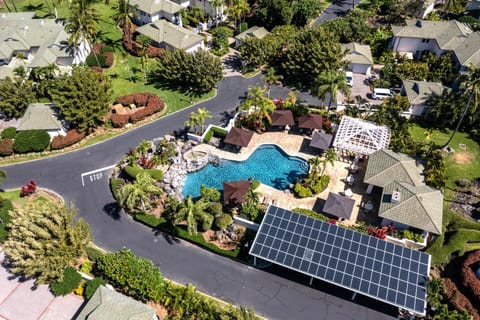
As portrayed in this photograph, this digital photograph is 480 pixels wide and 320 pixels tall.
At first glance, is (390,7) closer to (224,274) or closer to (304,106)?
(304,106)

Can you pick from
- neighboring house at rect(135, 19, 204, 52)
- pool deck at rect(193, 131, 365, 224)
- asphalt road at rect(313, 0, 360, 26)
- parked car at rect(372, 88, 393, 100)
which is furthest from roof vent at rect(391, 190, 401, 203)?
asphalt road at rect(313, 0, 360, 26)

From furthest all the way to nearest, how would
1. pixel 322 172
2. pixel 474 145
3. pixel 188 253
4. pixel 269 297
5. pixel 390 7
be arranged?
pixel 390 7 < pixel 474 145 < pixel 322 172 < pixel 188 253 < pixel 269 297

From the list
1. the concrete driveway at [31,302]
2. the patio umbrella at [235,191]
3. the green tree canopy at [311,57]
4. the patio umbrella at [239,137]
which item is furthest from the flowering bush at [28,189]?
the green tree canopy at [311,57]

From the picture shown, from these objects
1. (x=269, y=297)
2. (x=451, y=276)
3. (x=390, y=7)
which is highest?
(x=390, y=7)

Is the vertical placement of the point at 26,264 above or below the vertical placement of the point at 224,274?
above

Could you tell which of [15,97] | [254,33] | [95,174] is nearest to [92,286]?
[95,174]

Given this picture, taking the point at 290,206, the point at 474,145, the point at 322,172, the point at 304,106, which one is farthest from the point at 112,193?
the point at 474,145

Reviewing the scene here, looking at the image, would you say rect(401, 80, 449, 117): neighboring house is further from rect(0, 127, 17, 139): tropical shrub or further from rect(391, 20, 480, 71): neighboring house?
rect(0, 127, 17, 139): tropical shrub
